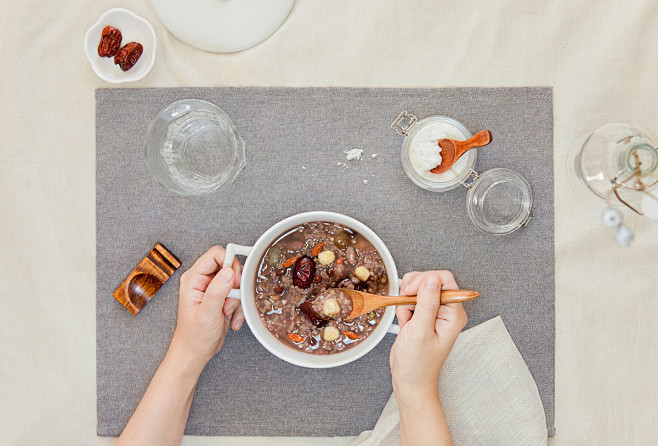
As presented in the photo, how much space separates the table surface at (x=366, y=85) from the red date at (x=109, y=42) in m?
0.07

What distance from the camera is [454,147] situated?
3.28 feet

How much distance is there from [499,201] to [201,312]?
2.16ft

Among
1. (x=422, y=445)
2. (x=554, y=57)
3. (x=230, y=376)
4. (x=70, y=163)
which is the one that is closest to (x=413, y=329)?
(x=422, y=445)

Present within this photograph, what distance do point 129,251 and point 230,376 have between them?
347 mm

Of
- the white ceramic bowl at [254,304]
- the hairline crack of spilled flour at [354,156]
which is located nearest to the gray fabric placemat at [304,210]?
the hairline crack of spilled flour at [354,156]

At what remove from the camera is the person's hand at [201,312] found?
3.21 feet

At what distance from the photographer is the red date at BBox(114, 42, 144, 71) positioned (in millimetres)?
1021

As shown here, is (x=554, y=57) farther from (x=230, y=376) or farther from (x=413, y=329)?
(x=230, y=376)

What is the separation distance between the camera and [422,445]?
98 cm

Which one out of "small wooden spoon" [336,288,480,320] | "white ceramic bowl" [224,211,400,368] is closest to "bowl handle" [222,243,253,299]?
"white ceramic bowl" [224,211,400,368]

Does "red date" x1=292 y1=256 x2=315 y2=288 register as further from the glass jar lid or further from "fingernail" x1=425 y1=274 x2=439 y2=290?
the glass jar lid

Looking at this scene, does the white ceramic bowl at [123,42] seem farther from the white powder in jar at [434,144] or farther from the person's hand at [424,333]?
the person's hand at [424,333]

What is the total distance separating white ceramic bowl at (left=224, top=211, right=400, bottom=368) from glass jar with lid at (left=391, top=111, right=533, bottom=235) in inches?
7.8

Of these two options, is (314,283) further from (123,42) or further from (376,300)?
(123,42)
